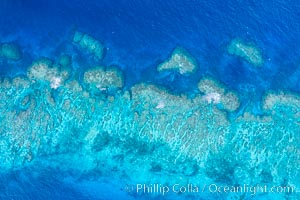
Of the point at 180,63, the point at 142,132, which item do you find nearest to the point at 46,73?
the point at 142,132

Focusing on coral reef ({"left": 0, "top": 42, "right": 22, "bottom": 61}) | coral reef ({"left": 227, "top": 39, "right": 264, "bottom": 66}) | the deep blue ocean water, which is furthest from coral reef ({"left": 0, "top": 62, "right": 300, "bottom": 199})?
coral reef ({"left": 227, "top": 39, "right": 264, "bottom": 66})

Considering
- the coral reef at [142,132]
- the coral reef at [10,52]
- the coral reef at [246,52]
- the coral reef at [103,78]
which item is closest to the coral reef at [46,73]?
the coral reef at [142,132]

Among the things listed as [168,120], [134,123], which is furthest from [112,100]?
[168,120]

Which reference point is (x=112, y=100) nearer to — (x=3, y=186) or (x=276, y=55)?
(x=3, y=186)

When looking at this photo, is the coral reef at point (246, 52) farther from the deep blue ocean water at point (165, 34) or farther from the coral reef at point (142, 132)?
the coral reef at point (142, 132)

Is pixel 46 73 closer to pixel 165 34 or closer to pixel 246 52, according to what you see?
pixel 165 34
